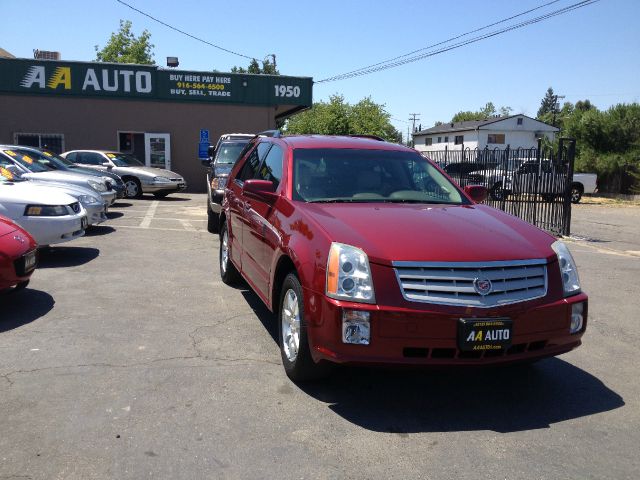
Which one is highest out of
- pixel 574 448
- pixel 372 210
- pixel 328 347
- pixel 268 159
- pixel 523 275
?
pixel 268 159

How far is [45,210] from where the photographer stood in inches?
316

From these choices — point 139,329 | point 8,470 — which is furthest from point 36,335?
point 8,470

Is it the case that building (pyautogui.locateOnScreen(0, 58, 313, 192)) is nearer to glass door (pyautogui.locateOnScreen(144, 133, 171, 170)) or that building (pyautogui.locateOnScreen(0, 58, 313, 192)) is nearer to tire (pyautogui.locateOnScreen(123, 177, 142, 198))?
glass door (pyautogui.locateOnScreen(144, 133, 171, 170))

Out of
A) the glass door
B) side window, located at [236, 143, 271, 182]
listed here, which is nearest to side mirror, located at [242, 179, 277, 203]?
side window, located at [236, 143, 271, 182]

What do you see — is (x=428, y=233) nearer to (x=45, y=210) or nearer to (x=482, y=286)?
(x=482, y=286)

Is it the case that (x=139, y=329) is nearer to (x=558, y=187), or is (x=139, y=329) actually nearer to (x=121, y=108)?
(x=558, y=187)

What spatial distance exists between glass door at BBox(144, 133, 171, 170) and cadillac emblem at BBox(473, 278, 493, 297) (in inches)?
891

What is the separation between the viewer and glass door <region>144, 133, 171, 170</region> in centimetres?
2448

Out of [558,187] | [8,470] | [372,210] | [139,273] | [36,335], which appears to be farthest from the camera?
[558,187]

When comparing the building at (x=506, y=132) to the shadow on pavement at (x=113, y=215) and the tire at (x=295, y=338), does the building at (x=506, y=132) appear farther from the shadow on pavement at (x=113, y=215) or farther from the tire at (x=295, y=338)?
the tire at (x=295, y=338)

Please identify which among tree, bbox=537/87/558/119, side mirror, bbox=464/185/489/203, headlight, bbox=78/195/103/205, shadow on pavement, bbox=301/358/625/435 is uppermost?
tree, bbox=537/87/558/119

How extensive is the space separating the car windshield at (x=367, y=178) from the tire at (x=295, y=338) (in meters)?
0.87

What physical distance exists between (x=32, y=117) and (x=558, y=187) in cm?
1983

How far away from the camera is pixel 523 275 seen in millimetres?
3787
